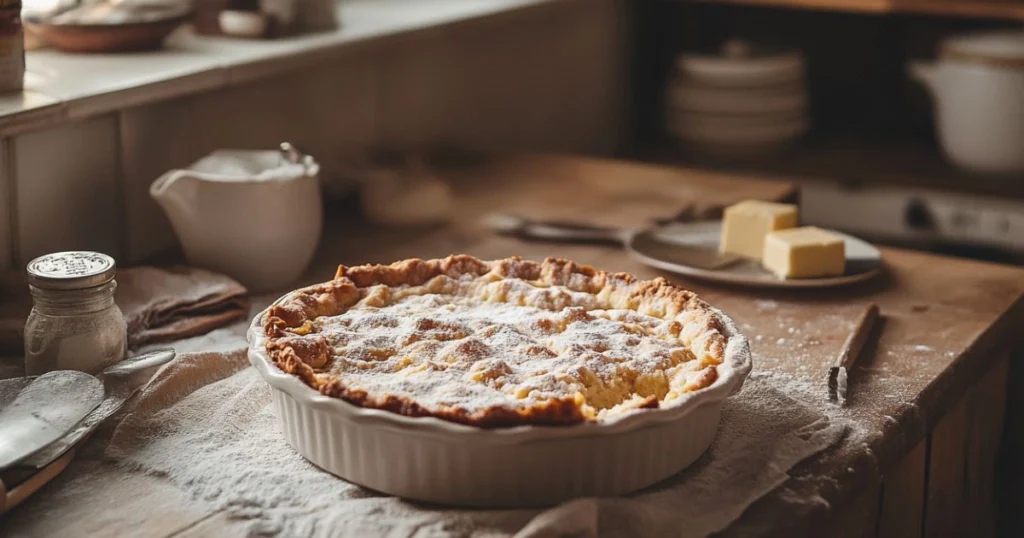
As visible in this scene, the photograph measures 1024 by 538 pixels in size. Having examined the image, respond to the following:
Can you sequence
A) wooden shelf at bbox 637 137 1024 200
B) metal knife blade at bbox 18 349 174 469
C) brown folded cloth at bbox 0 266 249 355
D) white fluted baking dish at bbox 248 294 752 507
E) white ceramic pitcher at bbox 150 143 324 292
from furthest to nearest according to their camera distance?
wooden shelf at bbox 637 137 1024 200, white ceramic pitcher at bbox 150 143 324 292, brown folded cloth at bbox 0 266 249 355, metal knife blade at bbox 18 349 174 469, white fluted baking dish at bbox 248 294 752 507

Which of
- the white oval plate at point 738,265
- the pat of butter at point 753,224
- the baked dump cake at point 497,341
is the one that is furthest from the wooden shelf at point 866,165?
the baked dump cake at point 497,341

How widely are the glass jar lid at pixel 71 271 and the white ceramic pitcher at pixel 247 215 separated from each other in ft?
0.84

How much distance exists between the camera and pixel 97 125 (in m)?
1.57

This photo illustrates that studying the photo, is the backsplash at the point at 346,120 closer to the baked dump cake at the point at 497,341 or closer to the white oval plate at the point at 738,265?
the baked dump cake at the point at 497,341

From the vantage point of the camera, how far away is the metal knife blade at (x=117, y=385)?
1.09 m

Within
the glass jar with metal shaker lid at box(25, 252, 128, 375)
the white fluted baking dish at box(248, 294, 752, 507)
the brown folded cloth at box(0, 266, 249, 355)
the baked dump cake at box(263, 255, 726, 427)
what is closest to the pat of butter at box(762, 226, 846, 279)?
the baked dump cake at box(263, 255, 726, 427)

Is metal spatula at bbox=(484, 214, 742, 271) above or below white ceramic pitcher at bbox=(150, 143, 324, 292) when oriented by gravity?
below

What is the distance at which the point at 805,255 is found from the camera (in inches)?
61.6

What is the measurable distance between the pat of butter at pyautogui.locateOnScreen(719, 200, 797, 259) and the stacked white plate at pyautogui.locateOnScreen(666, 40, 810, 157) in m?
0.96

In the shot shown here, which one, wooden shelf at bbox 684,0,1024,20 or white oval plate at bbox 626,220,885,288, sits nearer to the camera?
white oval plate at bbox 626,220,885,288

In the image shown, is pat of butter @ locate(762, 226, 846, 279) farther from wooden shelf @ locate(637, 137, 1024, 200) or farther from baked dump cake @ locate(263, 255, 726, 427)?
wooden shelf @ locate(637, 137, 1024, 200)

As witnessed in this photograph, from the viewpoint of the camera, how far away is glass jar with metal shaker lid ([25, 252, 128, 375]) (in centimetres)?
117

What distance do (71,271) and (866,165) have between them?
6.08ft

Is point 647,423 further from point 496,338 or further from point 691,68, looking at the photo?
point 691,68
